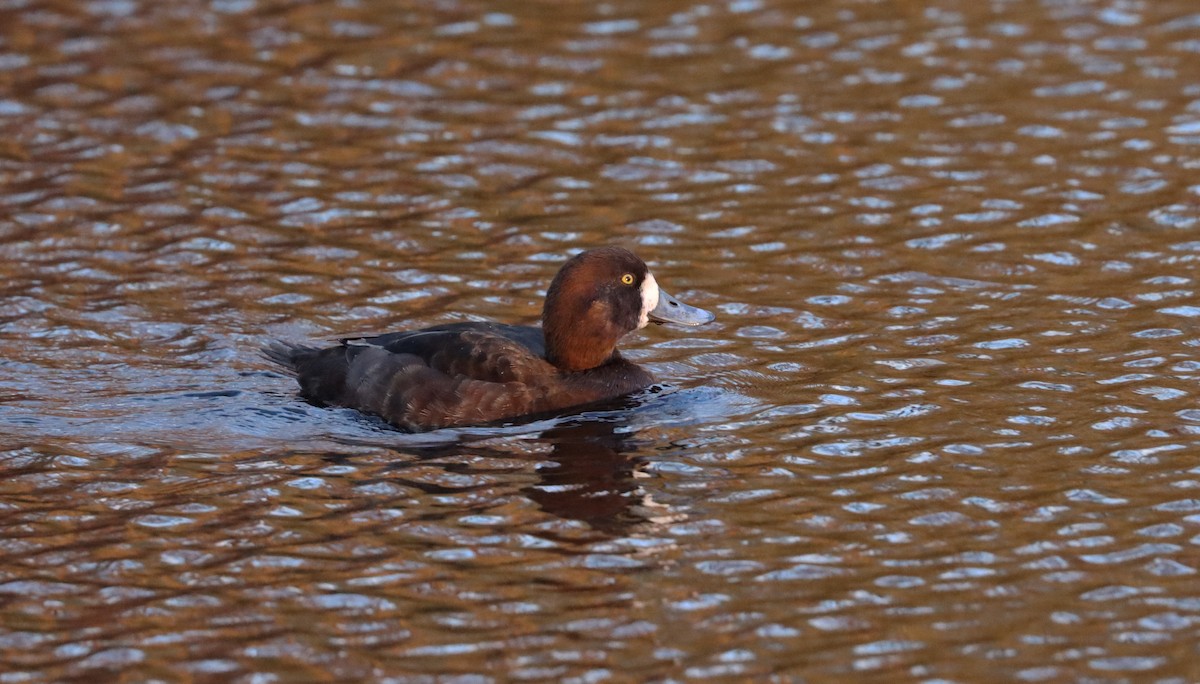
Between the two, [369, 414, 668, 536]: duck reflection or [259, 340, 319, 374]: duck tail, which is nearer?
[369, 414, 668, 536]: duck reflection

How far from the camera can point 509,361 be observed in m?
8.71

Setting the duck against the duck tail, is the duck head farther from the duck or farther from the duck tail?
the duck tail

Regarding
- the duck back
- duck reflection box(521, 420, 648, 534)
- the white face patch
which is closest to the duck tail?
the duck back

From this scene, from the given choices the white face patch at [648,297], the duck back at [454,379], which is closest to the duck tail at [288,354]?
the duck back at [454,379]

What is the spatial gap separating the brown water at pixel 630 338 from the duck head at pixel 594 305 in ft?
1.35

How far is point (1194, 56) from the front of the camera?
44.7ft

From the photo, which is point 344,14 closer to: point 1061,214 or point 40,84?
point 40,84

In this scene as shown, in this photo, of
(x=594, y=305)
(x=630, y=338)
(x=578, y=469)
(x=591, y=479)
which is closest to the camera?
(x=591, y=479)

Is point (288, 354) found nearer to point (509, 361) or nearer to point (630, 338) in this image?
point (509, 361)

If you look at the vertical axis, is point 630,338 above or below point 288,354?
below

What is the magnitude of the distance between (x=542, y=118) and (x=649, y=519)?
6250 mm

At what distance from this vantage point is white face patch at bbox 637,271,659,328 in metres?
9.04

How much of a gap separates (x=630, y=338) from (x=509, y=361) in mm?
1556

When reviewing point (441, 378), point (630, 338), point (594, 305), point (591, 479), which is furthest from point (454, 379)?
point (630, 338)
